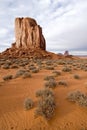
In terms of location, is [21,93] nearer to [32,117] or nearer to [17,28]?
[32,117]

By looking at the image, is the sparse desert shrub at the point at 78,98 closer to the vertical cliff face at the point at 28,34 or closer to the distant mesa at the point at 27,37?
the distant mesa at the point at 27,37

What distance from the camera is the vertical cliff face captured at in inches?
1921

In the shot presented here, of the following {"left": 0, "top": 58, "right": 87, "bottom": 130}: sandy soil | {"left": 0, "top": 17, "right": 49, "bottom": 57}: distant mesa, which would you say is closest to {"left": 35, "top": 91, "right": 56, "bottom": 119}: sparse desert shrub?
{"left": 0, "top": 58, "right": 87, "bottom": 130}: sandy soil

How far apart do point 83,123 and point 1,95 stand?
392 centimetres

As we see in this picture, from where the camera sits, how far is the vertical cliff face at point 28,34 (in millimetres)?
48791

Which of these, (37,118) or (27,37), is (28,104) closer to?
(37,118)

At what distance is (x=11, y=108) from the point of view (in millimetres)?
5883

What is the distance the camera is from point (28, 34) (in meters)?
50.8

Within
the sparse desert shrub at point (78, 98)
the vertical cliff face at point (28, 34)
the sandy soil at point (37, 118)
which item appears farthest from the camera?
the vertical cliff face at point (28, 34)

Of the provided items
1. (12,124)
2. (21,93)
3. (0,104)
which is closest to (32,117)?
(12,124)

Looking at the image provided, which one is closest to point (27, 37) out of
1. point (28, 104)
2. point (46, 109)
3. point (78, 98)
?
point (78, 98)

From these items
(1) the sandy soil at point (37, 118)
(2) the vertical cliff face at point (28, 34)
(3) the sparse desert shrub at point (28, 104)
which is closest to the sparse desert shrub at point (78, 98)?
(1) the sandy soil at point (37, 118)

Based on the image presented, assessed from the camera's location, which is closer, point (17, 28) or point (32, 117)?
point (32, 117)

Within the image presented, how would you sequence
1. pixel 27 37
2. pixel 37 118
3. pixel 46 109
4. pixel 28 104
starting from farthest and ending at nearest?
pixel 27 37 → pixel 28 104 → pixel 46 109 → pixel 37 118
